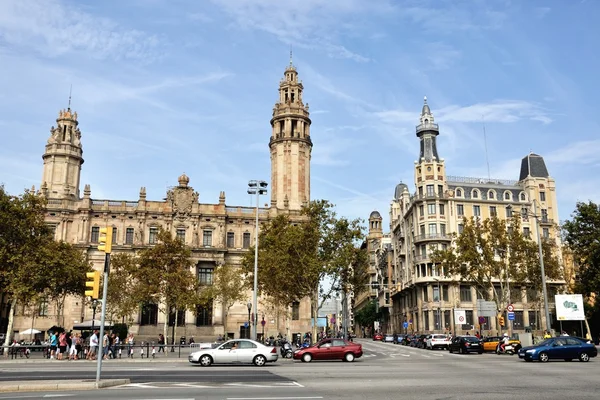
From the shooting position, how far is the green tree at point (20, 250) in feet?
133

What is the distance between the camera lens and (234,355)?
89.0 ft

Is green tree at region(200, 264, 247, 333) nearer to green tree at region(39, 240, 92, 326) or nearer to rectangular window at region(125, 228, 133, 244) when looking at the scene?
green tree at region(39, 240, 92, 326)

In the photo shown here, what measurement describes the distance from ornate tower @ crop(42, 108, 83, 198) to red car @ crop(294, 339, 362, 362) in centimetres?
5604

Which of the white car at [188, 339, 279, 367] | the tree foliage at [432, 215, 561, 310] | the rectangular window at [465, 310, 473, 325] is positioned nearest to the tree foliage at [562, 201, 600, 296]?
the tree foliage at [432, 215, 561, 310]

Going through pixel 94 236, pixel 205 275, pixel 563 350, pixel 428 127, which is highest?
pixel 428 127

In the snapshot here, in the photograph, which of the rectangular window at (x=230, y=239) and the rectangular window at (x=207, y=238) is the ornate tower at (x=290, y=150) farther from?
the rectangular window at (x=207, y=238)

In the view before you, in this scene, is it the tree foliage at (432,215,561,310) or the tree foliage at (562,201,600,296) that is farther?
the tree foliage at (432,215,561,310)

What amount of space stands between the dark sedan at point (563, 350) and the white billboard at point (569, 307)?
12776 mm

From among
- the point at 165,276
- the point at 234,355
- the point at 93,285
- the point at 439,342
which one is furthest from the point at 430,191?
the point at 93,285

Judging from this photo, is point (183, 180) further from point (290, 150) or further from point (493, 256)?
point (493, 256)

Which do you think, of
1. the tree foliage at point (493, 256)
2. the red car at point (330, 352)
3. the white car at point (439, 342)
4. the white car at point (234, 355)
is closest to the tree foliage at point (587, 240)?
the tree foliage at point (493, 256)

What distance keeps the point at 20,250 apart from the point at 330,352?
26.3 m

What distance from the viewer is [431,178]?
77688 mm

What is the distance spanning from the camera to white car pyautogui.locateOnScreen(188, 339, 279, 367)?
27094 mm
